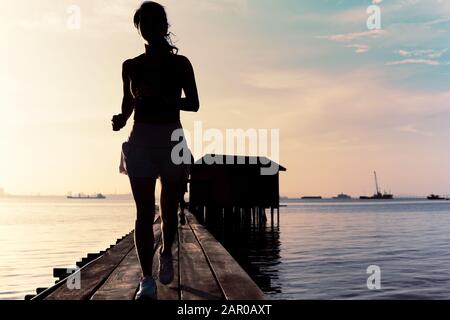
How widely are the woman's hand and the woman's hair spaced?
0.67 meters

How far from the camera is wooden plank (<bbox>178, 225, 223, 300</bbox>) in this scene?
4508 mm

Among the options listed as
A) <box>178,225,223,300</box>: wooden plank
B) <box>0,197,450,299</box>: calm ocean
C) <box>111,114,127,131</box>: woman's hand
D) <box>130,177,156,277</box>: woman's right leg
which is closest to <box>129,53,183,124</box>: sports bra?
<box>111,114,127,131</box>: woman's hand

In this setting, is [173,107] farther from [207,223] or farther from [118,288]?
[207,223]

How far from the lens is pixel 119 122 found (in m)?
4.36

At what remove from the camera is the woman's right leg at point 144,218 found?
424cm

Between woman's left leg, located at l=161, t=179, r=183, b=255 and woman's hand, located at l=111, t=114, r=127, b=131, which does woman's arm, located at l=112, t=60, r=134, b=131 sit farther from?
woman's left leg, located at l=161, t=179, r=183, b=255

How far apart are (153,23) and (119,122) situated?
858 millimetres

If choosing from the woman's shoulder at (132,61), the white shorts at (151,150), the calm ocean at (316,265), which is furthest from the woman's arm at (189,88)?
the calm ocean at (316,265)

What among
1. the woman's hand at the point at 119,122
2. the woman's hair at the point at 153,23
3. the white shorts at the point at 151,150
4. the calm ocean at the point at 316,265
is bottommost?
the calm ocean at the point at 316,265

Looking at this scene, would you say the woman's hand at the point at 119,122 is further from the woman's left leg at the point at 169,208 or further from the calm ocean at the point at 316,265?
the calm ocean at the point at 316,265

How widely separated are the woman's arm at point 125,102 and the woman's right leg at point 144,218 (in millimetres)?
475
